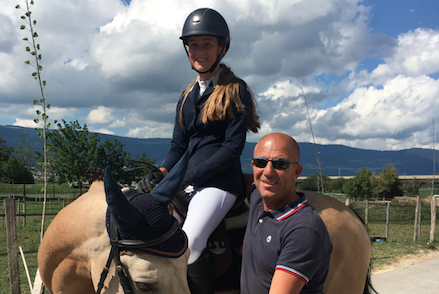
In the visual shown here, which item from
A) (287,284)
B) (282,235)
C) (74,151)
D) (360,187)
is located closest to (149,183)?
(282,235)

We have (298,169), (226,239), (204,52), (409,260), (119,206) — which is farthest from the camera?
(409,260)

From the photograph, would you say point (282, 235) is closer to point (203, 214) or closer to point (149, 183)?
point (203, 214)

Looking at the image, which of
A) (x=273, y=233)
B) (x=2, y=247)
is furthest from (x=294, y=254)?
(x=2, y=247)

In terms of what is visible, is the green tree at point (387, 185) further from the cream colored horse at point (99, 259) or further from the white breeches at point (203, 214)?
the white breeches at point (203, 214)

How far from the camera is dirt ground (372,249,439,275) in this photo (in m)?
8.36

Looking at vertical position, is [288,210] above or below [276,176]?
below

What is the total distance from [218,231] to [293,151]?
2.98ft

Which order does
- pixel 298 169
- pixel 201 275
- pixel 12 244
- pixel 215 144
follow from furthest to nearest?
pixel 12 244, pixel 215 144, pixel 201 275, pixel 298 169

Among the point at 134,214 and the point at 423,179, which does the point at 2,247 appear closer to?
the point at 134,214

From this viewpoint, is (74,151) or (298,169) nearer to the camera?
(298,169)

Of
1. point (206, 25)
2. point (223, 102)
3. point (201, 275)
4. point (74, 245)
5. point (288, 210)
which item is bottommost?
point (201, 275)

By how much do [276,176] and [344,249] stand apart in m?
1.07

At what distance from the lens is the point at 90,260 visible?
1.71 metres

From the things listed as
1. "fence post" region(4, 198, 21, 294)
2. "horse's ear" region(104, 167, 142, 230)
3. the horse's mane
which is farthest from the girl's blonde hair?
"fence post" region(4, 198, 21, 294)
